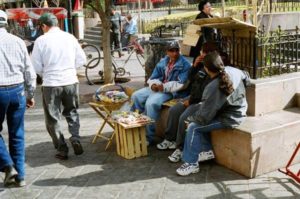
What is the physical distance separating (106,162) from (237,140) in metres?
1.78

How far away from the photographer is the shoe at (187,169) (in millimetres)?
5344

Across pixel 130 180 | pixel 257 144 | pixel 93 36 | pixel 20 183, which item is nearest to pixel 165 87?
pixel 130 180

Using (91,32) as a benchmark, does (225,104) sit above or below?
below

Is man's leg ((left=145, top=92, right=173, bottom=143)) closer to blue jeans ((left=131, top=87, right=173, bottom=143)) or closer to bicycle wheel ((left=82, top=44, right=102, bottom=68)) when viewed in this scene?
blue jeans ((left=131, top=87, right=173, bottom=143))

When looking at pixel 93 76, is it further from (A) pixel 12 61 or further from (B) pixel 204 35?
(A) pixel 12 61

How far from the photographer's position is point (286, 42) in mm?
6316

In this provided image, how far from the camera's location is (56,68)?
5.85 meters

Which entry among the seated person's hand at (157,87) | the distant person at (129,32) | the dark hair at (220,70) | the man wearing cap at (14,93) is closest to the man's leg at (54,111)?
the man wearing cap at (14,93)

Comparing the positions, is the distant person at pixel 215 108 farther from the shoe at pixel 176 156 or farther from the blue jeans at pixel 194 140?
the shoe at pixel 176 156

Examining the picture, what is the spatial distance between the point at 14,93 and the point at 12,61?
0.36 m

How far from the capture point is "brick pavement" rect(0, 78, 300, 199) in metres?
4.89

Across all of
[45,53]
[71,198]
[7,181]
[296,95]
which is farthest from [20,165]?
[296,95]

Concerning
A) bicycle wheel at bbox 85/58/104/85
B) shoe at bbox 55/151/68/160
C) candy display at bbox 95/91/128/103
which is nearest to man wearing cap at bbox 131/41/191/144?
candy display at bbox 95/91/128/103

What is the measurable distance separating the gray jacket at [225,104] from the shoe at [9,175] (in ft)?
7.29
